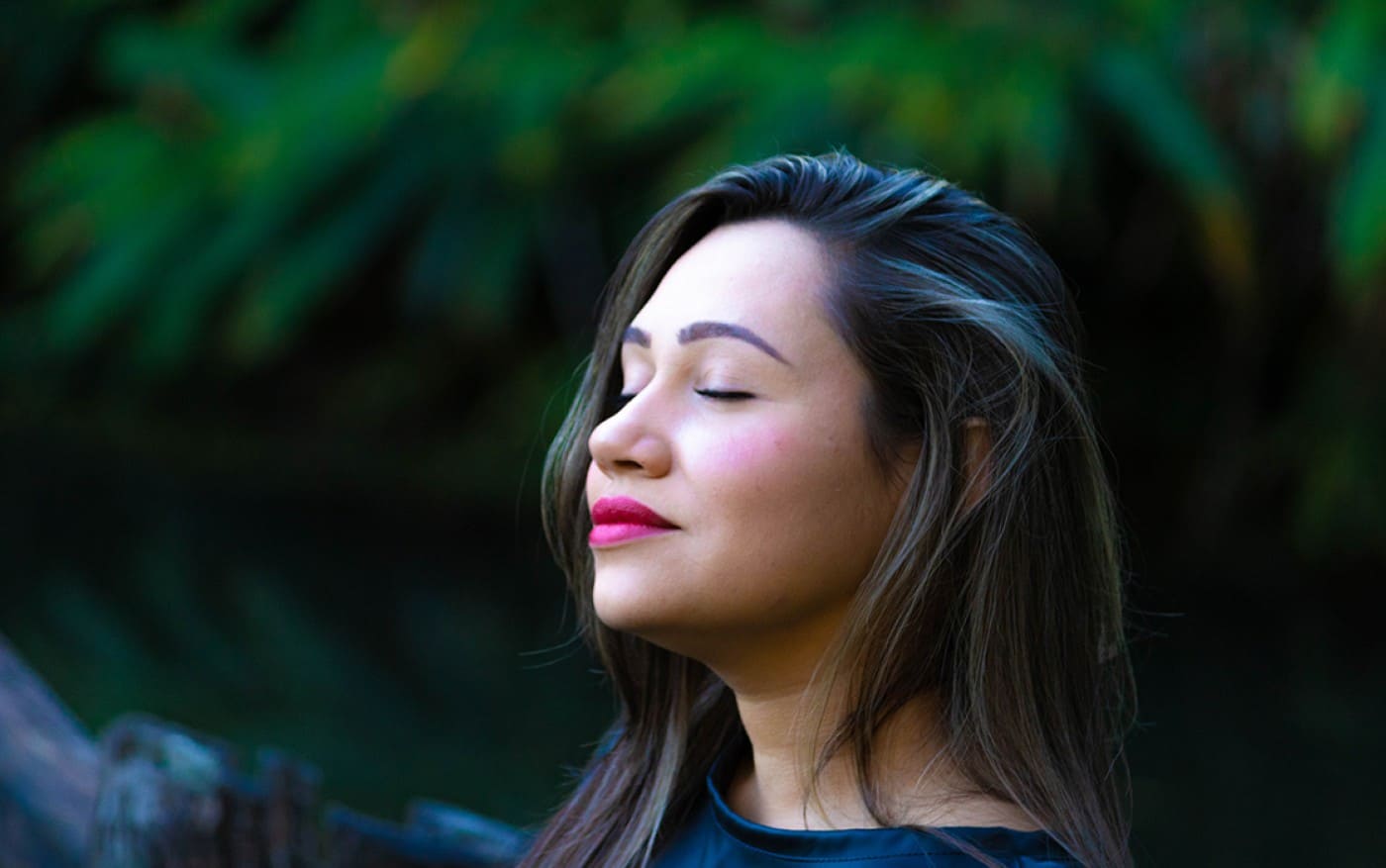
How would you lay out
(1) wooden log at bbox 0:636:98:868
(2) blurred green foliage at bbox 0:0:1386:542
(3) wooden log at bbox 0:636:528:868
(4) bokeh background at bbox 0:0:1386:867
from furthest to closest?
(2) blurred green foliage at bbox 0:0:1386:542 < (4) bokeh background at bbox 0:0:1386:867 < (1) wooden log at bbox 0:636:98:868 < (3) wooden log at bbox 0:636:528:868

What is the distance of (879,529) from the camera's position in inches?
45.6

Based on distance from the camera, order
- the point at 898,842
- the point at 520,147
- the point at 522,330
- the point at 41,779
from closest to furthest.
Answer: the point at 898,842
the point at 41,779
the point at 520,147
the point at 522,330

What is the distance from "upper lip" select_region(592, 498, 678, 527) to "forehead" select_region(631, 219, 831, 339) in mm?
128

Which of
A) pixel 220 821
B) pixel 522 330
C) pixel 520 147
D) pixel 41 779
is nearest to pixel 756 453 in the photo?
pixel 220 821

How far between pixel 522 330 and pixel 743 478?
6245 millimetres

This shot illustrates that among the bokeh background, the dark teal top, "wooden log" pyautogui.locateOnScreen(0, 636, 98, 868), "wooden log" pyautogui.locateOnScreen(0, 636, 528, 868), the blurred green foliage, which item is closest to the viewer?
the dark teal top

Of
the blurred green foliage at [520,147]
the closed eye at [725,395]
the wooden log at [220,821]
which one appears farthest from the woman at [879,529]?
the blurred green foliage at [520,147]

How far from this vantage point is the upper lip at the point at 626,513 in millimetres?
1156

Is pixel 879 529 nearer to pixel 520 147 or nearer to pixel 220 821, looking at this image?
pixel 220 821

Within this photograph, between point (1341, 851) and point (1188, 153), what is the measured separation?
6.97 ft

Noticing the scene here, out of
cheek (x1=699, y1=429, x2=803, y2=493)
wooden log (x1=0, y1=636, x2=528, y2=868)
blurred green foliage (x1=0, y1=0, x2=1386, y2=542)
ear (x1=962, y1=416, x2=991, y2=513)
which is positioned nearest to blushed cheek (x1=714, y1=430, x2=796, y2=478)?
cheek (x1=699, y1=429, x2=803, y2=493)

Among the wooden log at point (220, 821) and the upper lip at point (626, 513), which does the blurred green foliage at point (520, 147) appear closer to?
the wooden log at point (220, 821)

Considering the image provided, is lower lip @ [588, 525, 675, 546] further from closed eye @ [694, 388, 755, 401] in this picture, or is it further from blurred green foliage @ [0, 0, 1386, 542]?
blurred green foliage @ [0, 0, 1386, 542]

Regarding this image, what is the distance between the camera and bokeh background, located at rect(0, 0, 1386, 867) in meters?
4.13
